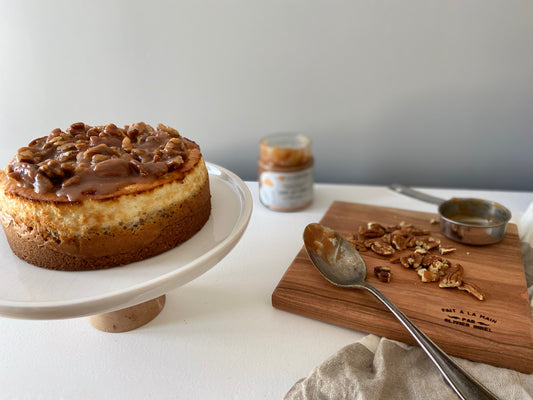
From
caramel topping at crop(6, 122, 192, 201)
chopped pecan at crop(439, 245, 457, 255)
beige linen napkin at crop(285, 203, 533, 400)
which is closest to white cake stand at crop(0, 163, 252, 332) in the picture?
caramel topping at crop(6, 122, 192, 201)

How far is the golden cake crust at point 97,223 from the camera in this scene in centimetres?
67

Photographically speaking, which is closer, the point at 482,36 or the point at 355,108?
the point at 482,36

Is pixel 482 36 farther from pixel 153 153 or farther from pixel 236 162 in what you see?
pixel 153 153

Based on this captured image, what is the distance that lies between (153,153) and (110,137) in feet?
0.36

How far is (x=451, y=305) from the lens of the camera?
2.63 feet

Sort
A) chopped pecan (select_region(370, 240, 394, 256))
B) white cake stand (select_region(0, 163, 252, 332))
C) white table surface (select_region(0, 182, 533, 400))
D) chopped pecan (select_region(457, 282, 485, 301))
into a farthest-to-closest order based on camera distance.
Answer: chopped pecan (select_region(370, 240, 394, 256)) < chopped pecan (select_region(457, 282, 485, 301)) < white table surface (select_region(0, 182, 533, 400)) < white cake stand (select_region(0, 163, 252, 332))

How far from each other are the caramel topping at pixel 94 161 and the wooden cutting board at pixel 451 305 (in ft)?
1.12

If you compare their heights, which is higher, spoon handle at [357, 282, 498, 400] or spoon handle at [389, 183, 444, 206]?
spoon handle at [357, 282, 498, 400]

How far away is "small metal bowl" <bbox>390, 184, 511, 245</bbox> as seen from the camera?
0.98 metres

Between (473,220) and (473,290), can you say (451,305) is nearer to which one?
(473,290)

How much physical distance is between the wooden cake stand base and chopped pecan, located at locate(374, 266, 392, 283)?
442 millimetres

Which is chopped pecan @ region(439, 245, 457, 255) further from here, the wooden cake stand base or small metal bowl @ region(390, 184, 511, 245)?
the wooden cake stand base

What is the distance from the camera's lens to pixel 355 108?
1416 millimetres

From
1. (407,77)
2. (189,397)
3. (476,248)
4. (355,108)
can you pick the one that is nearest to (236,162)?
(355,108)
